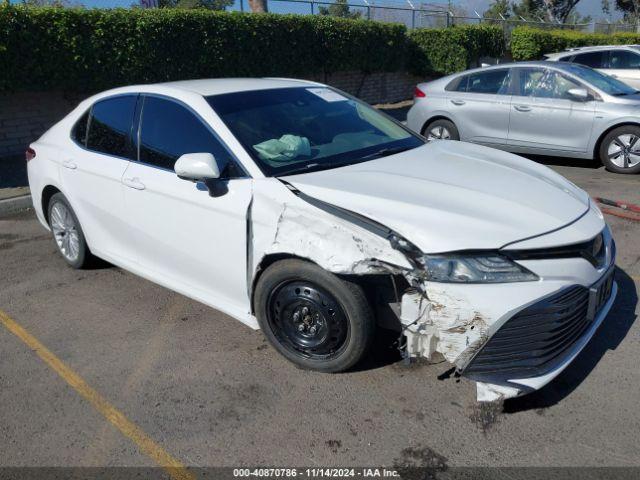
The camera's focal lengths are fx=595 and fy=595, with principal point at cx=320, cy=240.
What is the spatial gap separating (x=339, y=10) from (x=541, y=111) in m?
8.98

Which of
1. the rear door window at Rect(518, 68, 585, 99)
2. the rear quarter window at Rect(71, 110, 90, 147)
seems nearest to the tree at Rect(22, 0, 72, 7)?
the rear quarter window at Rect(71, 110, 90, 147)

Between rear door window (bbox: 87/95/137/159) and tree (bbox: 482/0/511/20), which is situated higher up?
tree (bbox: 482/0/511/20)

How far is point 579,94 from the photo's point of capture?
8.12 metres

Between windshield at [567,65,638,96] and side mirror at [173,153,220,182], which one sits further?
windshield at [567,65,638,96]

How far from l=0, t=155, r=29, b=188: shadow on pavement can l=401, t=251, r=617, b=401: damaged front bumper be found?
7.05 meters

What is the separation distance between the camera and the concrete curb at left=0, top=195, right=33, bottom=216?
7348 mm

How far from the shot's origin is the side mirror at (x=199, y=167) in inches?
136

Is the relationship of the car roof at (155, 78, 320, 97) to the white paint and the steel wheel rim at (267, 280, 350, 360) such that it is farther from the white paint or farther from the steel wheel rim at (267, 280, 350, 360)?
the white paint

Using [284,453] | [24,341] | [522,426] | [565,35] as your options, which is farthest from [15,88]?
[565,35]

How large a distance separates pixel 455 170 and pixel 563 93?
553 cm

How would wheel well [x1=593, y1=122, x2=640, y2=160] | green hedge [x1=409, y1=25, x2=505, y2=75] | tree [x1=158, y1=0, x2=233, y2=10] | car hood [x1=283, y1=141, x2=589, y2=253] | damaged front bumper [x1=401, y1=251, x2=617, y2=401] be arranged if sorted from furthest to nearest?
green hedge [x1=409, y1=25, x2=505, y2=75] < tree [x1=158, y1=0, x2=233, y2=10] < wheel well [x1=593, y1=122, x2=640, y2=160] < car hood [x1=283, y1=141, x2=589, y2=253] < damaged front bumper [x1=401, y1=251, x2=617, y2=401]

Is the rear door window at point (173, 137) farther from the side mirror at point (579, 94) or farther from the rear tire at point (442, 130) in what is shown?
the side mirror at point (579, 94)

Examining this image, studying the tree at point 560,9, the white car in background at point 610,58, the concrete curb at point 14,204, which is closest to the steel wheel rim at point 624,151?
the white car in background at point 610,58

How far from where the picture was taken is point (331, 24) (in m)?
14.1
